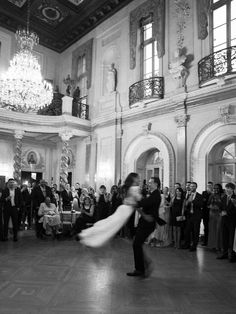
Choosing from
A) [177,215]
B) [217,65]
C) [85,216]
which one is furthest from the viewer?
[217,65]

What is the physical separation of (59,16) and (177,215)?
11104mm

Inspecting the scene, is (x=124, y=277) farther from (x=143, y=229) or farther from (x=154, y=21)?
(x=154, y=21)

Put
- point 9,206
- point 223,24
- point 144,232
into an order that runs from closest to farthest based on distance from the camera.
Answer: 1. point 144,232
2. point 9,206
3. point 223,24

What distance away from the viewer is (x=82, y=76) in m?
14.5

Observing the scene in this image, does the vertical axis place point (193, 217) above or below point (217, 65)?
below

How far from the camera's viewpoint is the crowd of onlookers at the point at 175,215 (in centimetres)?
590

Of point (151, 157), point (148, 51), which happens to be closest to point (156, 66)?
point (148, 51)

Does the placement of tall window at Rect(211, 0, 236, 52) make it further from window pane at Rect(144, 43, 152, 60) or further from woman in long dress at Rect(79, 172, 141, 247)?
woman in long dress at Rect(79, 172, 141, 247)

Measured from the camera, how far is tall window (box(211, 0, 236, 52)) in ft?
30.1

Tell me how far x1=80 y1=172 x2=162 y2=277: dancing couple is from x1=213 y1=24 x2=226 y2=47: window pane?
672 cm

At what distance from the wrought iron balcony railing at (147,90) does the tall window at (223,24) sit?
2084 mm

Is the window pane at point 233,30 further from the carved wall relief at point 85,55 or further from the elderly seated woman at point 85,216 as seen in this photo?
the carved wall relief at point 85,55

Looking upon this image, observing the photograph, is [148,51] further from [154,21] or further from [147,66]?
[154,21]

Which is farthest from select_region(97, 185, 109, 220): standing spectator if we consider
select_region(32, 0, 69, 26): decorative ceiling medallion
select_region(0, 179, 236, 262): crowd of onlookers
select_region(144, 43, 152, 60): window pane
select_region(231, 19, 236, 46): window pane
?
select_region(32, 0, 69, 26): decorative ceiling medallion
